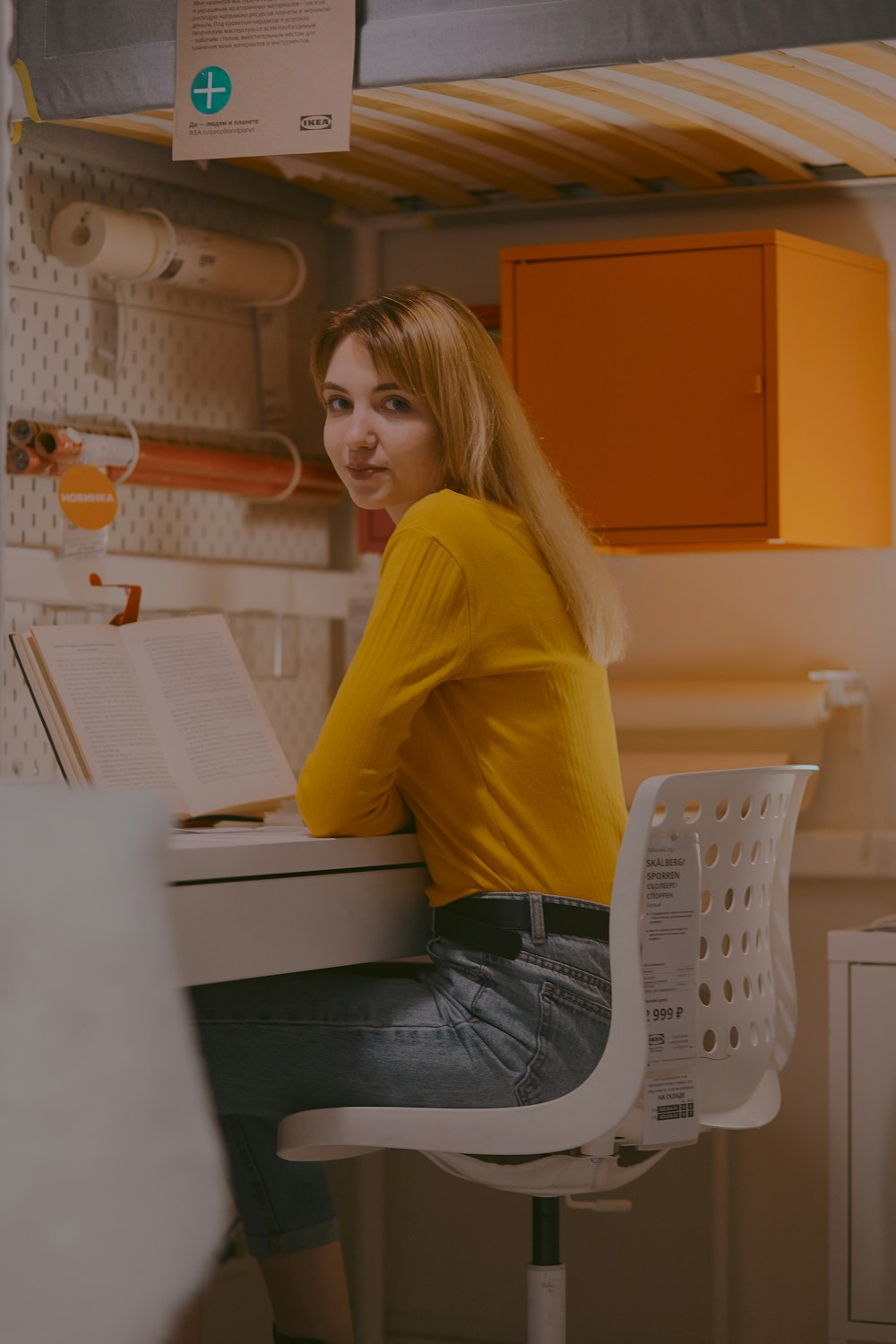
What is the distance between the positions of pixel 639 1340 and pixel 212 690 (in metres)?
1.54

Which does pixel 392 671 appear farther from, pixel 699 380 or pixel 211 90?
pixel 699 380

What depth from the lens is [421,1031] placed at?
2053 millimetres

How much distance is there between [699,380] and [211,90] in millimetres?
945

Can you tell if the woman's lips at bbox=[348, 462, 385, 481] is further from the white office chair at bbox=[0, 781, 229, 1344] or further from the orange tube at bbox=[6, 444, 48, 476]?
the white office chair at bbox=[0, 781, 229, 1344]

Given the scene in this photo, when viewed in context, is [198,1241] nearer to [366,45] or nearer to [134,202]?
[366,45]

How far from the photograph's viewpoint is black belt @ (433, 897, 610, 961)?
81.1 inches

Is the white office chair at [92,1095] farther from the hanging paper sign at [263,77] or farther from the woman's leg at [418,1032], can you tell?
the hanging paper sign at [263,77]

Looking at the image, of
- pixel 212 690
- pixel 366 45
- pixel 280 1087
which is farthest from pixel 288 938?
pixel 366 45

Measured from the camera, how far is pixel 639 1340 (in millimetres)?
3199

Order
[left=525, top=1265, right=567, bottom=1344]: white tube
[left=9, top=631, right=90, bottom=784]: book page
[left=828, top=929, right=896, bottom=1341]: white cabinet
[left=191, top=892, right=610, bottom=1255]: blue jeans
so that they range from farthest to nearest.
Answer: [left=828, top=929, right=896, bottom=1341]: white cabinet
[left=9, top=631, right=90, bottom=784]: book page
[left=525, top=1265, right=567, bottom=1344]: white tube
[left=191, top=892, right=610, bottom=1255]: blue jeans

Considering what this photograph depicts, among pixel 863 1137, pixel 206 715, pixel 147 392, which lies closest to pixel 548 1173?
pixel 863 1137

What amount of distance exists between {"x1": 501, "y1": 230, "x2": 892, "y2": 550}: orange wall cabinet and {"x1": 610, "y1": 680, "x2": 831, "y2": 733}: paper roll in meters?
0.28

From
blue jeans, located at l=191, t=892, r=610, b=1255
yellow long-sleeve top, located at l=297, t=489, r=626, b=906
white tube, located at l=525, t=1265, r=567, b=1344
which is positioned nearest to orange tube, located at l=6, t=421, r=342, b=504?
yellow long-sleeve top, located at l=297, t=489, r=626, b=906

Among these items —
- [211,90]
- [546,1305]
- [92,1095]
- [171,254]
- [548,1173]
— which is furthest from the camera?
[171,254]
